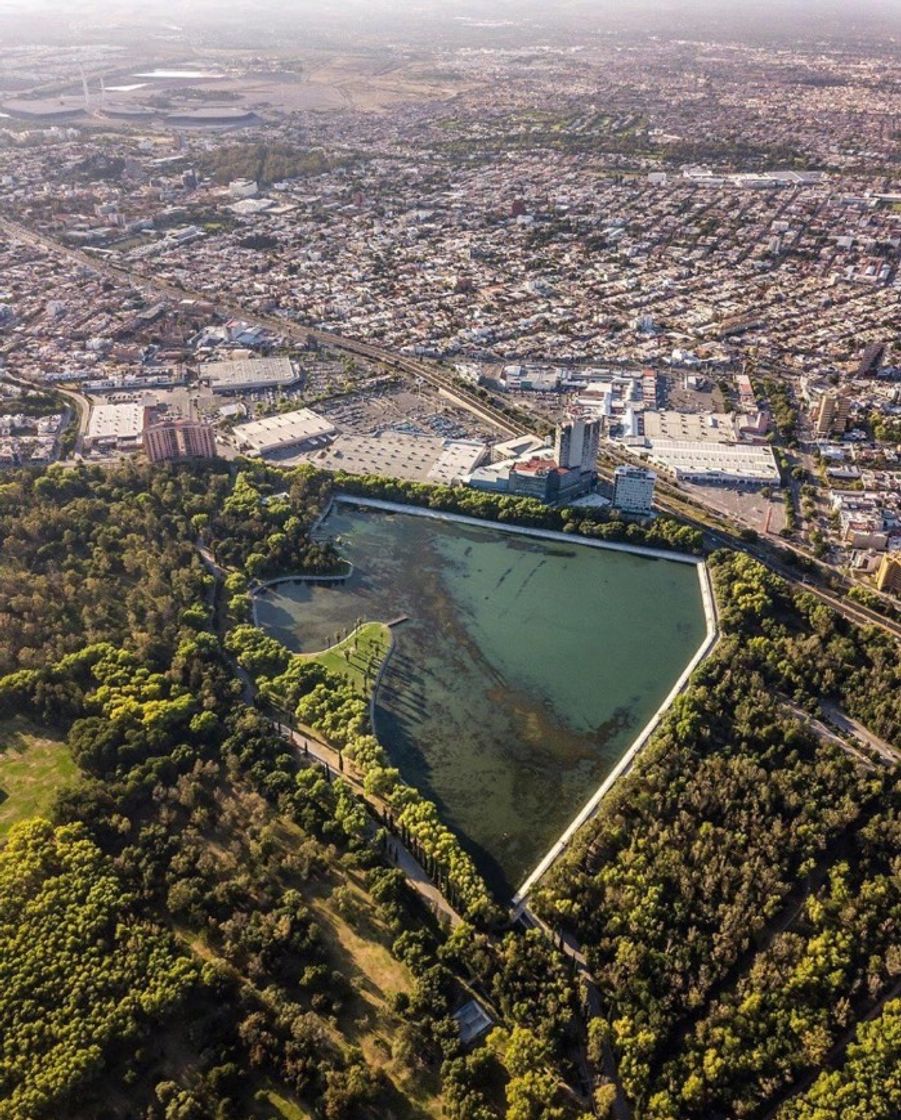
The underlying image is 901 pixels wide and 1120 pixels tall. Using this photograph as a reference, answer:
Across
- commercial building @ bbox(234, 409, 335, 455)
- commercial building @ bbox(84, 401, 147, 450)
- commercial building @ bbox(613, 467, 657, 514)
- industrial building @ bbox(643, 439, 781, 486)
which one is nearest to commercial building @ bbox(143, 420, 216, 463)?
commercial building @ bbox(234, 409, 335, 455)

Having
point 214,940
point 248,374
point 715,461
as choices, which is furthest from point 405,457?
point 214,940

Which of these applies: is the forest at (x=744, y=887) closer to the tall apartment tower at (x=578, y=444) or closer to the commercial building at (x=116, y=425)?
the tall apartment tower at (x=578, y=444)

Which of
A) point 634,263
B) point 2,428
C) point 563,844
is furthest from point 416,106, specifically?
point 563,844

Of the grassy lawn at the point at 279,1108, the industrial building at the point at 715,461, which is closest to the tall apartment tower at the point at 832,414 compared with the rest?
the industrial building at the point at 715,461

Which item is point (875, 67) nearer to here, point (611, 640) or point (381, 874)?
point (611, 640)

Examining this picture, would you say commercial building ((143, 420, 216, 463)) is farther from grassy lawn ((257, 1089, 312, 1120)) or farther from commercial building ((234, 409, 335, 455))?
grassy lawn ((257, 1089, 312, 1120))

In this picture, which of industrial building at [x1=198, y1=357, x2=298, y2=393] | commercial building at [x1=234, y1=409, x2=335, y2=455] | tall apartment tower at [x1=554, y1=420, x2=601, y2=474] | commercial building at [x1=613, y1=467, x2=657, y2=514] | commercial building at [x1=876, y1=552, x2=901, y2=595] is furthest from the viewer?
industrial building at [x1=198, y1=357, x2=298, y2=393]

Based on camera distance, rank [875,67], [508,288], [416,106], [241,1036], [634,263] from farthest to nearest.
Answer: [875,67]
[416,106]
[634,263]
[508,288]
[241,1036]
